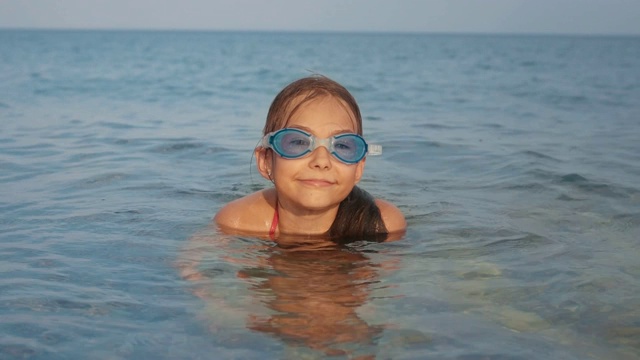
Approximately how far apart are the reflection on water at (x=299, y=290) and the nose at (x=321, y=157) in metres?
0.52

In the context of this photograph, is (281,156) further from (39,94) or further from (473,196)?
(39,94)

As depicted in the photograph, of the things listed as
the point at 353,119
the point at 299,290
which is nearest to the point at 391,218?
the point at 353,119

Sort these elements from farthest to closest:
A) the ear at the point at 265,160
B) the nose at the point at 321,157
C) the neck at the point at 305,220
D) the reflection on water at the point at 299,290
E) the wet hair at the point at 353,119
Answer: the neck at the point at 305,220 → the ear at the point at 265,160 → the wet hair at the point at 353,119 → the nose at the point at 321,157 → the reflection on water at the point at 299,290

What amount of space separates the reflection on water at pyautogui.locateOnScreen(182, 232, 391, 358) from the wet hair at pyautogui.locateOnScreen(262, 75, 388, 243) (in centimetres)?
18

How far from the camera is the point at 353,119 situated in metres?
4.25

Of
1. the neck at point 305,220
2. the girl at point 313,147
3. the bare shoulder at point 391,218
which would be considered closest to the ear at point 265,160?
the girl at point 313,147

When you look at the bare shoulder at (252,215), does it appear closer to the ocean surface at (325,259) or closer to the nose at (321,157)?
the ocean surface at (325,259)

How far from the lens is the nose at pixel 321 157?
4.09 metres

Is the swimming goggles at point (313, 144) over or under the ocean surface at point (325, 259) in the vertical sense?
over

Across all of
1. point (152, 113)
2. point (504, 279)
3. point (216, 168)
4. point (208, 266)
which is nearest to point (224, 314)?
point (208, 266)

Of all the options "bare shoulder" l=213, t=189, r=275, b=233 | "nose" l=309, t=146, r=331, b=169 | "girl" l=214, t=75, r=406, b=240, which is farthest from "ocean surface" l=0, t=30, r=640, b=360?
"nose" l=309, t=146, r=331, b=169

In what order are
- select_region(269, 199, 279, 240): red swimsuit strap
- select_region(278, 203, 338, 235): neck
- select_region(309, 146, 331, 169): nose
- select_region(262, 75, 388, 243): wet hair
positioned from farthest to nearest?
select_region(269, 199, 279, 240): red swimsuit strap → select_region(278, 203, 338, 235): neck → select_region(262, 75, 388, 243): wet hair → select_region(309, 146, 331, 169): nose

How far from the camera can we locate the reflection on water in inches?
117

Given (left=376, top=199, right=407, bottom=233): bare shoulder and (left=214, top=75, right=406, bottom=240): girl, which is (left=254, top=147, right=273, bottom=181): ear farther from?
(left=376, top=199, right=407, bottom=233): bare shoulder
